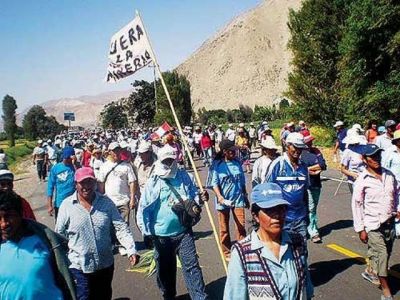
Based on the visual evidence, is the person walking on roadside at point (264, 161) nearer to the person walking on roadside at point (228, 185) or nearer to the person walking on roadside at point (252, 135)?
the person walking on roadside at point (228, 185)

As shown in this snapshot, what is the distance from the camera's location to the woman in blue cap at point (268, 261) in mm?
2916

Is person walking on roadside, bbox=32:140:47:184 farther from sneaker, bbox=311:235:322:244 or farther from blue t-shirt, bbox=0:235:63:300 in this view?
blue t-shirt, bbox=0:235:63:300

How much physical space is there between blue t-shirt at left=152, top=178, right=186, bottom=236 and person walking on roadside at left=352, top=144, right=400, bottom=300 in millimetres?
2068

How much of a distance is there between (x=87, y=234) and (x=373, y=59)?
65.1 ft

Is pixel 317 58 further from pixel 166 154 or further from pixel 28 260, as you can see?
pixel 28 260

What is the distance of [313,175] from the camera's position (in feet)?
27.8

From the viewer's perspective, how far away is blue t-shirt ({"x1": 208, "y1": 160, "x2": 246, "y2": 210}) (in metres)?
7.38

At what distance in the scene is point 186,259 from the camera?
18.1ft

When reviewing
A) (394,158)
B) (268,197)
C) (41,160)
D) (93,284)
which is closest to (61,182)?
(93,284)

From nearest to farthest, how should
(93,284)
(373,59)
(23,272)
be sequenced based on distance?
1. (23,272)
2. (93,284)
3. (373,59)

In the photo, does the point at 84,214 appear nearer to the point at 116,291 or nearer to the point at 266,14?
the point at 116,291

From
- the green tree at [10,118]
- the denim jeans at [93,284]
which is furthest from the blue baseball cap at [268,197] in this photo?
the green tree at [10,118]

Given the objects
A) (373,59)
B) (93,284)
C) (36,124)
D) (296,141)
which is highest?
(373,59)

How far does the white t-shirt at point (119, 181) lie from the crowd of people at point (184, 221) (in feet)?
0.06
